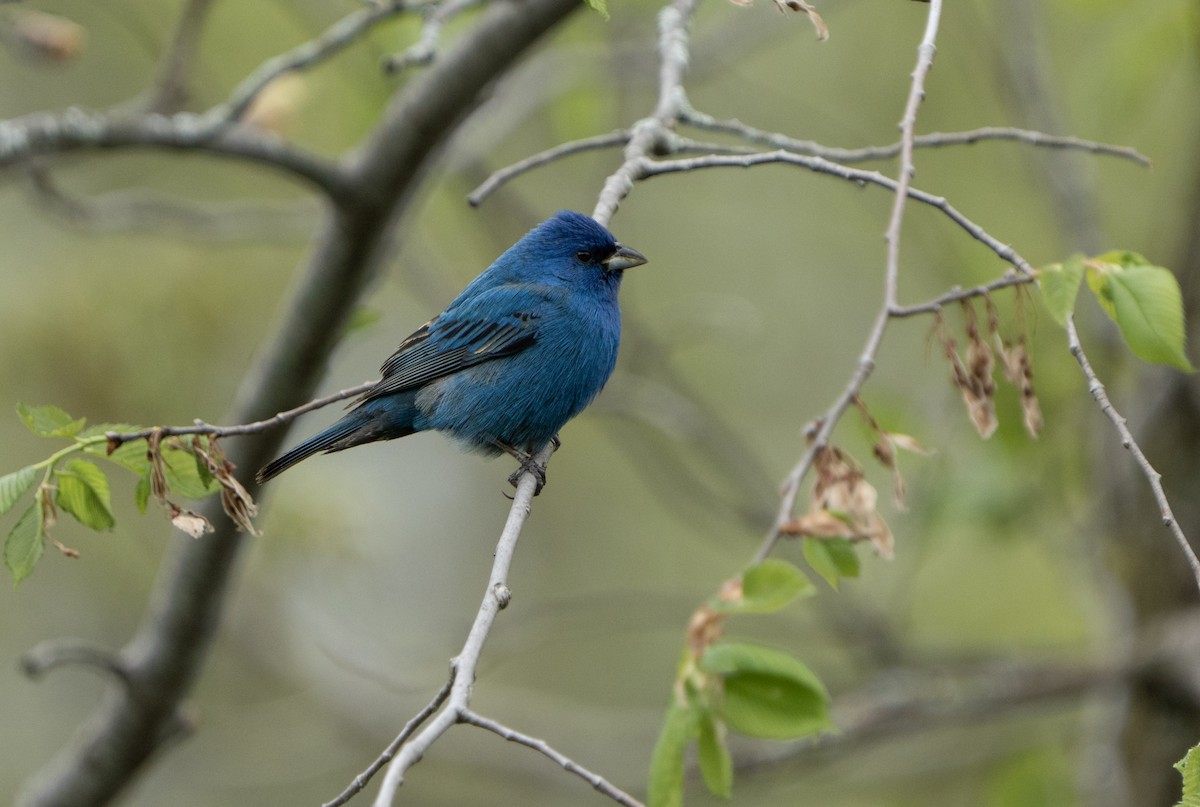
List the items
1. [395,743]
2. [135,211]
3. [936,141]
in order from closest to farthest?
1. [395,743]
2. [936,141]
3. [135,211]

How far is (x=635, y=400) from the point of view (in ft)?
24.8

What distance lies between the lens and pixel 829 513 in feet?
9.94

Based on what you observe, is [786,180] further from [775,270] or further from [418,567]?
[418,567]

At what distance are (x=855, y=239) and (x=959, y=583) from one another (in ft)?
12.3

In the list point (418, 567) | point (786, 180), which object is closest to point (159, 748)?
point (418, 567)

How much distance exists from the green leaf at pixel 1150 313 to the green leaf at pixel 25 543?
2729mm

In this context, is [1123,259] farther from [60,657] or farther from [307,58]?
[60,657]

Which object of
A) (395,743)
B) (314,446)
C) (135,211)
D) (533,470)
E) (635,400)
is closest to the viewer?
(395,743)

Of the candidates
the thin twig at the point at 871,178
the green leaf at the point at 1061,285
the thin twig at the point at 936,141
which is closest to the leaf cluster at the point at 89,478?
the thin twig at the point at 871,178

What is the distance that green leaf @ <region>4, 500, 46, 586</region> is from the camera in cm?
282

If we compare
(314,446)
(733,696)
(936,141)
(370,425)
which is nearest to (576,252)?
(370,425)

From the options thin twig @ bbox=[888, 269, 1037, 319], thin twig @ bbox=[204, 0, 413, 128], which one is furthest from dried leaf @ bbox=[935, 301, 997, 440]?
thin twig @ bbox=[204, 0, 413, 128]

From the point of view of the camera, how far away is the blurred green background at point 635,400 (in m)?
7.12

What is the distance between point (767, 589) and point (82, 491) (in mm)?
1719
